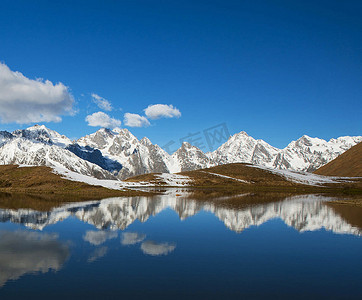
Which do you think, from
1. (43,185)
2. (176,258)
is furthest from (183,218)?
(43,185)

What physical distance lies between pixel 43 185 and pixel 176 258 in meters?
98.1

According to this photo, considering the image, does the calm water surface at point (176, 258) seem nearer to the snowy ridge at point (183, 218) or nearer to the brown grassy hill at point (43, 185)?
the snowy ridge at point (183, 218)

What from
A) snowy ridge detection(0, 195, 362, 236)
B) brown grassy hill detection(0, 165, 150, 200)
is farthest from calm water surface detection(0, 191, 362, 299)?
brown grassy hill detection(0, 165, 150, 200)

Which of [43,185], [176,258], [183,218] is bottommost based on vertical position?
[176,258]

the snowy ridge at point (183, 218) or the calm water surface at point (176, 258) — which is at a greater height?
the snowy ridge at point (183, 218)

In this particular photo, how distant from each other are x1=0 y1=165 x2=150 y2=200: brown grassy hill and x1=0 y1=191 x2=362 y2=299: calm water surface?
51.0m

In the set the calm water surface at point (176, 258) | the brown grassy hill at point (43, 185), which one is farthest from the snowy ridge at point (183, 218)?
the brown grassy hill at point (43, 185)

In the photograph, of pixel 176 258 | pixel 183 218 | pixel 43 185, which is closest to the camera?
pixel 176 258

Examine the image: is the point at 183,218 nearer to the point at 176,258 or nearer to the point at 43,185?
the point at 176,258

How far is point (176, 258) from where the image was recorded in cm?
2953

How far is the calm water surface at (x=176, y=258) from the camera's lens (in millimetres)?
21922

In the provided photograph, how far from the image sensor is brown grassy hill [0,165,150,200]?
336 ft

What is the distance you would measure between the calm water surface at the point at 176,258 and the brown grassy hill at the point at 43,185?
51.0 metres

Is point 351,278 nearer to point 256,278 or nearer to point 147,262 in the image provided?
point 256,278
